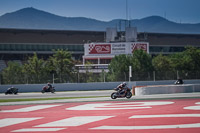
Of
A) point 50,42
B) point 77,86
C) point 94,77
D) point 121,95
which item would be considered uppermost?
point 50,42

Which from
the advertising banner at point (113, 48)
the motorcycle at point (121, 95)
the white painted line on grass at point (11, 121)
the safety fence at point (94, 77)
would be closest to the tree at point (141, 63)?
the safety fence at point (94, 77)

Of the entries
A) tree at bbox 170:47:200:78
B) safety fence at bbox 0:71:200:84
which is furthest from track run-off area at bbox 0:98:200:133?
tree at bbox 170:47:200:78

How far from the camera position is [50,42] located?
9206cm

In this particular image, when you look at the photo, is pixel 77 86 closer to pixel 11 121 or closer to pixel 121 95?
pixel 121 95

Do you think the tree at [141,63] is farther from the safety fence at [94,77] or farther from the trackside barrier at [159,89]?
the trackside barrier at [159,89]

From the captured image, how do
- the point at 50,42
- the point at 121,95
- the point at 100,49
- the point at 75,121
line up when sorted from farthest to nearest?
1. the point at 50,42
2. the point at 100,49
3. the point at 121,95
4. the point at 75,121

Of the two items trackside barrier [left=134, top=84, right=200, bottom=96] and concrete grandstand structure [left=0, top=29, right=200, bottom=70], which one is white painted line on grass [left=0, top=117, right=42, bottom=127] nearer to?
trackside barrier [left=134, top=84, right=200, bottom=96]

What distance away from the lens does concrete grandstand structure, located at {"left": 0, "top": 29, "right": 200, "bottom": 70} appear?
8812 cm

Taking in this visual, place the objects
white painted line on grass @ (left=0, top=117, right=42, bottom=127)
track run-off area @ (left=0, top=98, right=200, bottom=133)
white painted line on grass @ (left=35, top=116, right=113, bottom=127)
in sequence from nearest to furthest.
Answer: track run-off area @ (left=0, top=98, right=200, bottom=133) → white painted line on grass @ (left=35, top=116, right=113, bottom=127) → white painted line on grass @ (left=0, top=117, right=42, bottom=127)

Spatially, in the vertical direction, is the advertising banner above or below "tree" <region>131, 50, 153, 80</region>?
above

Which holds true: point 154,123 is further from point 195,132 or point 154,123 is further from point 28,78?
point 28,78

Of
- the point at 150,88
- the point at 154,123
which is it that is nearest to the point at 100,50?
the point at 150,88

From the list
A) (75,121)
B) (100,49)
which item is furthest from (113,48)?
(75,121)

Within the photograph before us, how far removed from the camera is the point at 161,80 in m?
48.9
